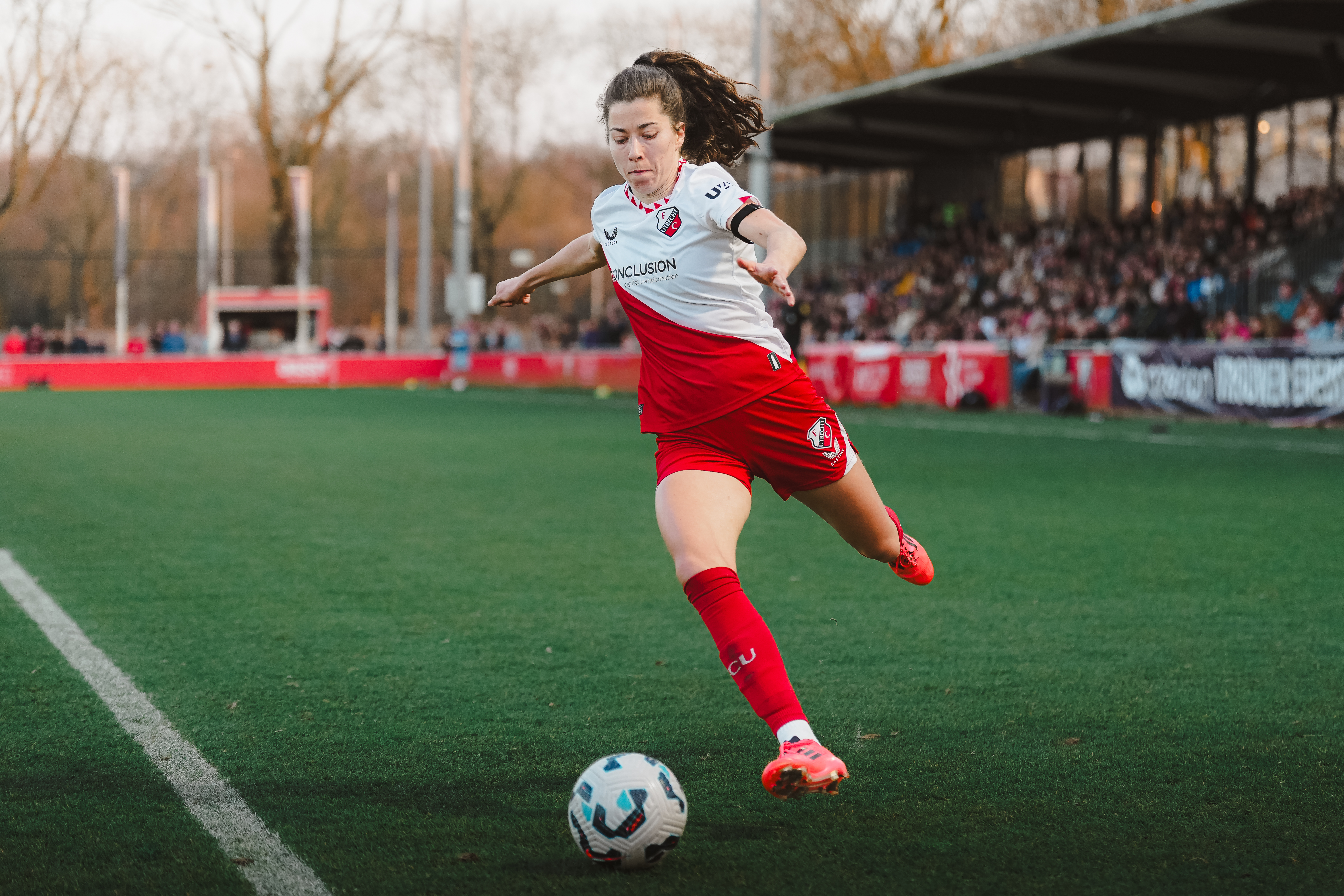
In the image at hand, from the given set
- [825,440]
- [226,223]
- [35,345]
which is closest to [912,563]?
[825,440]

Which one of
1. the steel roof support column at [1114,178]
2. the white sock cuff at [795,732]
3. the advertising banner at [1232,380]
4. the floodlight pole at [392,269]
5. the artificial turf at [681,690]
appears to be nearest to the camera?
the artificial turf at [681,690]

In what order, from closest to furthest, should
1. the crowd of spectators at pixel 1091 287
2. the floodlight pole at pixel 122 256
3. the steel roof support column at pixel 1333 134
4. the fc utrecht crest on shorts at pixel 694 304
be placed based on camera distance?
the fc utrecht crest on shorts at pixel 694 304
the crowd of spectators at pixel 1091 287
the steel roof support column at pixel 1333 134
the floodlight pole at pixel 122 256

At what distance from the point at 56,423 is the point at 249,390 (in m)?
14.3

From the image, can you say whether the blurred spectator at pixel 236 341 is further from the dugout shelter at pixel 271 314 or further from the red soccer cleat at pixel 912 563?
the red soccer cleat at pixel 912 563

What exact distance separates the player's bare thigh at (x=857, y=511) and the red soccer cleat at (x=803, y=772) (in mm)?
857

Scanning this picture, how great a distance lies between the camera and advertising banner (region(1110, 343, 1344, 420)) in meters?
18.6

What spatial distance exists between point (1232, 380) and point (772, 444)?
17203mm

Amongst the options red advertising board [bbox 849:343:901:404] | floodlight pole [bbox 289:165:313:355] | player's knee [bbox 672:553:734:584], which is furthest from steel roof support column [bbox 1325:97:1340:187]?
player's knee [bbox 672:553:734:584]

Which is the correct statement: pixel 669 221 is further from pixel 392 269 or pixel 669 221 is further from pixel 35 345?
pixel 392 269

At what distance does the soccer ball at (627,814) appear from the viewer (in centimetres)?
354

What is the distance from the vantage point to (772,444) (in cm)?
423

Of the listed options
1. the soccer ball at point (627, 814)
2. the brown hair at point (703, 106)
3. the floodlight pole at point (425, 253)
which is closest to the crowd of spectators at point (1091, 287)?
the floodlight pole at point (425, 253)

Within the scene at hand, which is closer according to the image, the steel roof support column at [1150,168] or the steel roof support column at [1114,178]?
the steel roof support column at [1150,168]

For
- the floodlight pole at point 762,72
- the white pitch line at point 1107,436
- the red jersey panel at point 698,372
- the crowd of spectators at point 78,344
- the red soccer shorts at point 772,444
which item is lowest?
the white pitch line at point 1107,436
